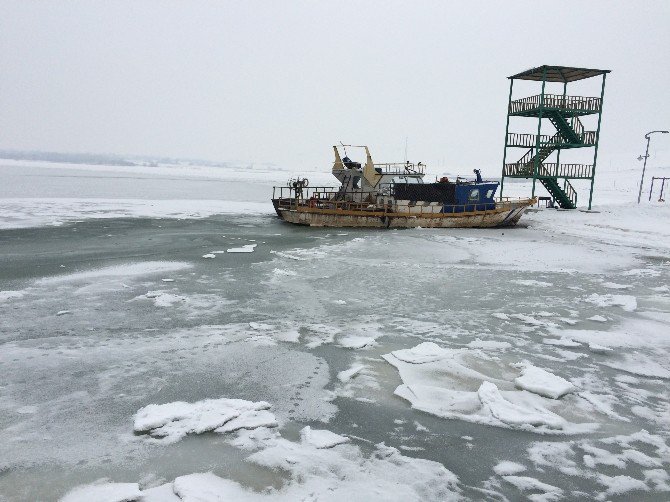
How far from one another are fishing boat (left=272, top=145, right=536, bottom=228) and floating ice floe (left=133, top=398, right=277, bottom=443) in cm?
1798

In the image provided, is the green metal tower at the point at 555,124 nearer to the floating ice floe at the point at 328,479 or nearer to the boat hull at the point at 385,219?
the boat hull at the point at 385,219

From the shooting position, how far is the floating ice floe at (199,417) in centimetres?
439

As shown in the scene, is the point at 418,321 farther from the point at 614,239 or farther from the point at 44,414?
the point at 614,239

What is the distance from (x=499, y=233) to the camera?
21.5m

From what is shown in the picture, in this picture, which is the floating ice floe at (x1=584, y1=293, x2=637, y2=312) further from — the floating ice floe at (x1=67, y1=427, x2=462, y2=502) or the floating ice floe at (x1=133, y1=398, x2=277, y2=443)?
the floating ice floe at (x1=133, y1=398, x2=277, y2=443)

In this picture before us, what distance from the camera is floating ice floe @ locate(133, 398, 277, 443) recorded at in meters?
4.39

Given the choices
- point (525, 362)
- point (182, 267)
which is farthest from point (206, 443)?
point (182, 267)

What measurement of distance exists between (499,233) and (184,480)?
20.1m

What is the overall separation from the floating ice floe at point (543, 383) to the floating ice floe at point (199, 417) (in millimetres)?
2956

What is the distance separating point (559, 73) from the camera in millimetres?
27297

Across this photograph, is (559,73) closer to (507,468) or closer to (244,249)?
(244,249)

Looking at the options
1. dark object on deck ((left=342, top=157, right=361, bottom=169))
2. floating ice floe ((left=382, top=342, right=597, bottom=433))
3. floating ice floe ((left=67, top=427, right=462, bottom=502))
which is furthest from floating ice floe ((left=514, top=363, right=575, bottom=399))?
dark object on deck ((left=342, top=157, right=361, bottom=169))

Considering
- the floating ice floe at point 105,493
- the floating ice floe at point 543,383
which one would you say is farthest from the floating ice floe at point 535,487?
the floating ice floe at point 105,493

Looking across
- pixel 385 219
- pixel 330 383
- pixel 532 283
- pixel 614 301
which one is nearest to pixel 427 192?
pixel 385 219
